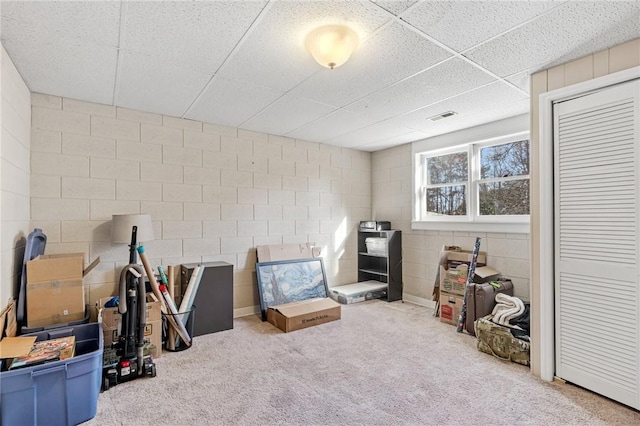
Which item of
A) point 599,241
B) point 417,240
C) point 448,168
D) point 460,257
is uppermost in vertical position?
point 448,168

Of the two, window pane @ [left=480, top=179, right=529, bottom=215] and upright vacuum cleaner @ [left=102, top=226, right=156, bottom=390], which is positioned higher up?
window pane @ [left=480, top=179, right=529, bottom=215]

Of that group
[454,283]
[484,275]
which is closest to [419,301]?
[454,283]

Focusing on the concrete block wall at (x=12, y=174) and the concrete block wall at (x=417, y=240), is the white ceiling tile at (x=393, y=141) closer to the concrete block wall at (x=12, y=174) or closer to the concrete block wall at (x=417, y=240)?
the concrete block wall at (x=417, y=240)

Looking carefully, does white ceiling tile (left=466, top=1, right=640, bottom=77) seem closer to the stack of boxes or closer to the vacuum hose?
the stack of boxes

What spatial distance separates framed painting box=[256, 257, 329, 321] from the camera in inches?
163

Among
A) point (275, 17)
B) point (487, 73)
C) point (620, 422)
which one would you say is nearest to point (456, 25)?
point (487, 73)

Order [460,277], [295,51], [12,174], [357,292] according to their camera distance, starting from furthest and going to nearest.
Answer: [357,292]
[460,277]
[12,174]
[295,51]

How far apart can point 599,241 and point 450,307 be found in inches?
74.7

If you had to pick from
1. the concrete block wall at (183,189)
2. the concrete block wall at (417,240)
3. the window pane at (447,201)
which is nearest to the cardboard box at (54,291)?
the concrete block wall at (183,189)

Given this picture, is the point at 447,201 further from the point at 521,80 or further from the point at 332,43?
the point at 332,43

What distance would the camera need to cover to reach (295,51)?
220 centimetres

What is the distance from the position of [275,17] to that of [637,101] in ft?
7.90

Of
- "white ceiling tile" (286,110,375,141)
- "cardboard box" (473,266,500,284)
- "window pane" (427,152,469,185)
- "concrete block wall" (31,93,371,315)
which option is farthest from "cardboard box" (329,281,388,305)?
"white ceiling tile" (286,110,375,141)

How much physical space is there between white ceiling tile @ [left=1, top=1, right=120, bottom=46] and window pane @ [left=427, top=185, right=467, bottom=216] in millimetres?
4086
